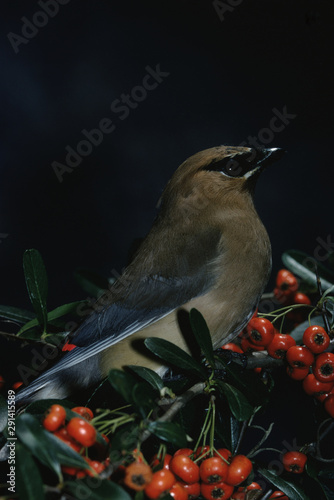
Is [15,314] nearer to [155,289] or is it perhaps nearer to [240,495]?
[155,289]

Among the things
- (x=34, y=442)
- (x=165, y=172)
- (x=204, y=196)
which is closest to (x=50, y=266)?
(x=165, y=172)

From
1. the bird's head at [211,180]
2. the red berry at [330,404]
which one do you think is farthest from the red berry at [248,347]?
the bird's head at [211,180]

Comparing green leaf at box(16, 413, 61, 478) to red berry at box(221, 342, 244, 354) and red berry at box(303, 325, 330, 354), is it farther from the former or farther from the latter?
red berry at box(221, 342, 244, 354)

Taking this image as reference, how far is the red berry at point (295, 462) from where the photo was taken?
4.70 feet

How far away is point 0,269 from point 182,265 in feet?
4.76

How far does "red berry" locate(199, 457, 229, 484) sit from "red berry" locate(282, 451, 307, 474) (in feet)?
1.01

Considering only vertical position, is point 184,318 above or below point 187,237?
below

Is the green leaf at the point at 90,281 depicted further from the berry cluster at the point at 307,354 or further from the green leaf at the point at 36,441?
the green leaf at the point at 36,441

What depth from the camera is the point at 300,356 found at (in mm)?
1462

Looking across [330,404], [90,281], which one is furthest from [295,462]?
[90,281]

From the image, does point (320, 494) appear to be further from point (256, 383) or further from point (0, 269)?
point (0, 269)

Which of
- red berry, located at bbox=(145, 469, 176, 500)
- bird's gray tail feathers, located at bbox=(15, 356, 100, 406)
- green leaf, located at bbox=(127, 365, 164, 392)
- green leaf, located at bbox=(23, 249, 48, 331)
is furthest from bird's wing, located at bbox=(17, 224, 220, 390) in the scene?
red berry, located at bbox=(145, 469, 176, 500)

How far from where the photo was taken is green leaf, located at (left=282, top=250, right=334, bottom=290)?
192 centimetres

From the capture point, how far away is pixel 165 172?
3.01 meters
